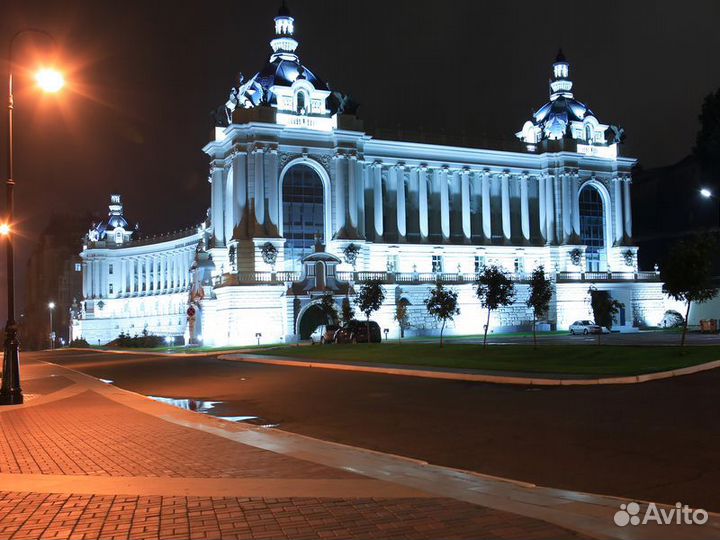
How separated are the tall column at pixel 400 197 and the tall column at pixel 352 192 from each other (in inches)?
318

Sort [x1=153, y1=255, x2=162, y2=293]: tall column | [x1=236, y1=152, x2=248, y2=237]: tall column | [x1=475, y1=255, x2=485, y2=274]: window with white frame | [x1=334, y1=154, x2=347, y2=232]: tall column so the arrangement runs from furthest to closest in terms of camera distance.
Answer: [x1=153, y1=255, x2=162, y2=293]: tall column, [x1=475, y1=255, x2=485, y2=274]: window with white frame, [x1=334, y1=154, x2=347, y2=232]: tall column, [x1=236, y1=152, x2=248, y2=237]: tall column

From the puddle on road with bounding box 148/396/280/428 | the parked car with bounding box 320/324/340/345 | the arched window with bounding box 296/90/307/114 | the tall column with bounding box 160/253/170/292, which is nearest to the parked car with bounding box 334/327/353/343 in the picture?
the parked car with bounding box 320/324/340/345

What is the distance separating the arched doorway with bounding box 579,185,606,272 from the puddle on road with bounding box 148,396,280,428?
8070 cm

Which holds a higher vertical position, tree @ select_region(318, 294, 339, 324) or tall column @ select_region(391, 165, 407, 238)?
tall column @ select_region(391, 165, 407, 238)

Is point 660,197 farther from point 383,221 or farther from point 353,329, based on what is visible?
point 353,329

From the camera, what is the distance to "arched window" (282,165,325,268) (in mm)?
79188

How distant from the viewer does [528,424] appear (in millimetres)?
15688

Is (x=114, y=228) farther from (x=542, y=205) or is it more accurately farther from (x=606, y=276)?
(x=606, y=276)

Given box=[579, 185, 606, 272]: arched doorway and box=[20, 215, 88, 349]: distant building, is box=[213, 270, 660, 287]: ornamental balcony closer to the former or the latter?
box=[579, 185, 606, 272]: arched doorway

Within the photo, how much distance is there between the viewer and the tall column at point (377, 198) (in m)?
85.1

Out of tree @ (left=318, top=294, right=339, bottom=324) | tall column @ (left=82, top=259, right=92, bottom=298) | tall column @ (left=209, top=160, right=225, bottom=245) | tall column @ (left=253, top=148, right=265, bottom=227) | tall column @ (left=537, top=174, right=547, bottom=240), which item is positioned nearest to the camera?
tree @ (left=318, top=294, right=339, bottom=324)

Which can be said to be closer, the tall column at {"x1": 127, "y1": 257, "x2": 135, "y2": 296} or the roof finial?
the roof finial

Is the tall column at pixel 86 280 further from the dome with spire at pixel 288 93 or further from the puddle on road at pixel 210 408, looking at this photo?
the puddle on road at pixel 210 408

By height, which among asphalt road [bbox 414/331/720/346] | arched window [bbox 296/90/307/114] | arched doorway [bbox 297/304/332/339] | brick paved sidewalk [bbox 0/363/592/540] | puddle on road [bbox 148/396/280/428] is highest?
arched window [bbox 296/90/307/114]
